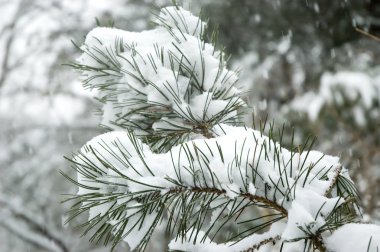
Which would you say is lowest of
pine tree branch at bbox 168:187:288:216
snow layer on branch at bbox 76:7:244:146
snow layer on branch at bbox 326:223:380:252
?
snow layer on branch at bbox 326:223:380:252

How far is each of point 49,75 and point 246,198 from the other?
20.1 feet

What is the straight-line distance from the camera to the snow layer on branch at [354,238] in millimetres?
562

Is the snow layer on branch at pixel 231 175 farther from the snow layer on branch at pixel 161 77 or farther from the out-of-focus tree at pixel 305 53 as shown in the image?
the out-of-focus tree at pixel 305 53

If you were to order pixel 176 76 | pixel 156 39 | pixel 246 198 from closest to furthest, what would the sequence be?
pixel 246 198, pixel 176 76, pixel 156 39

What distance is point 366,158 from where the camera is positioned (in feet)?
10.4

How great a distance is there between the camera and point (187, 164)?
68 cm

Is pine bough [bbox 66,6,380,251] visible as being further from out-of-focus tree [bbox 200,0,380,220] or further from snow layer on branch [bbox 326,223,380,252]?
out-of-focus tree [bbox 200,0,380,220]

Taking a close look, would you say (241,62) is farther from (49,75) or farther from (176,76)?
(176,76)

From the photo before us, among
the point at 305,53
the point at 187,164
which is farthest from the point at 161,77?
the point at 305,53

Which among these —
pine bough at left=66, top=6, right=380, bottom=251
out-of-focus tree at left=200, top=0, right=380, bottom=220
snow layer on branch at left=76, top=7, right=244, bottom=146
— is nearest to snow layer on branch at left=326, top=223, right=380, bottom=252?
pine bough at left=66, top=6, right=380, bottom=251

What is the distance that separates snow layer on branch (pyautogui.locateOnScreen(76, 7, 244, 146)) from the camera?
99 centimetres

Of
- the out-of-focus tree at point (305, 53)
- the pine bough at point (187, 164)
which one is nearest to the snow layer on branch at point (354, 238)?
the pine bough at point (187, 164)

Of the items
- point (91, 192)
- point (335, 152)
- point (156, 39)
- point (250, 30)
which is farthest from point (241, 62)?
point (91, 192)

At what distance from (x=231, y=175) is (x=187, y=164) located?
0.26 feet
